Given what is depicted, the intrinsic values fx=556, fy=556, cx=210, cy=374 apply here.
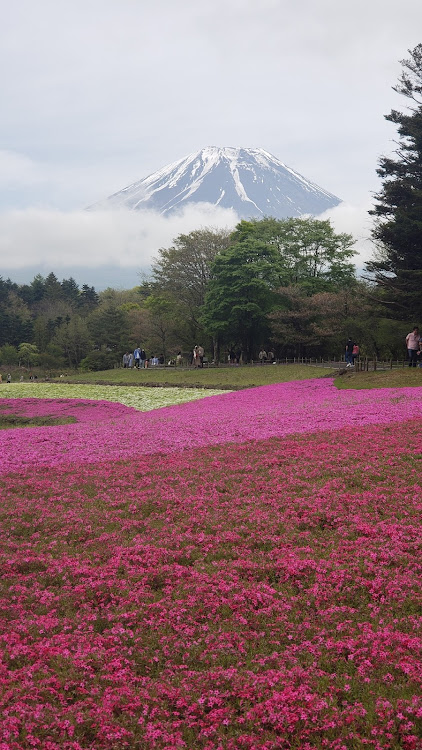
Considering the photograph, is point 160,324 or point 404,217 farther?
point 160,324

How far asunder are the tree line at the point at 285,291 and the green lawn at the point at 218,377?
20.6 feet

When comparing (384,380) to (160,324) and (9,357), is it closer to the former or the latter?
(160,324)

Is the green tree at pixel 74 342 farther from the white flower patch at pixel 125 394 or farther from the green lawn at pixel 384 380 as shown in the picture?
the green lawn at pixel 384 380

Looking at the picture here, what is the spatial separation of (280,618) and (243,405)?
16804mm

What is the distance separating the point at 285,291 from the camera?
4825 centimetres

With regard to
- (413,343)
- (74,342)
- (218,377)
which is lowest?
(218,377)

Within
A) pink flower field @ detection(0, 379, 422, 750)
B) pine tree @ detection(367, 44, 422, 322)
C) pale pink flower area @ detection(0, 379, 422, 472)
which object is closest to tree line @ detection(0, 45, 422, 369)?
pine tree @ detection(367, 44, 422, 322)

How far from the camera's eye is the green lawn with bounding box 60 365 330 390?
35.6 meters

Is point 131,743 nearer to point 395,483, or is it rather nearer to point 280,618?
point 280,618

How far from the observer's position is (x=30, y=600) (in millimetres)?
6906

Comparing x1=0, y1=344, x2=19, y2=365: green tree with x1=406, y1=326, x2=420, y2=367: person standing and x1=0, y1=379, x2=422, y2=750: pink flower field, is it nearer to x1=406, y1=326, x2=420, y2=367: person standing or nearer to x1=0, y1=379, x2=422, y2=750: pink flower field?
x1=406, y1=326, x2=420, y2=367: person standing

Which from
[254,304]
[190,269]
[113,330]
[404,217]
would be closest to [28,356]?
[113,330]

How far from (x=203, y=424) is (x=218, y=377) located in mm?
21515

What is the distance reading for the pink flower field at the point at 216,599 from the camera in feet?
15.6
